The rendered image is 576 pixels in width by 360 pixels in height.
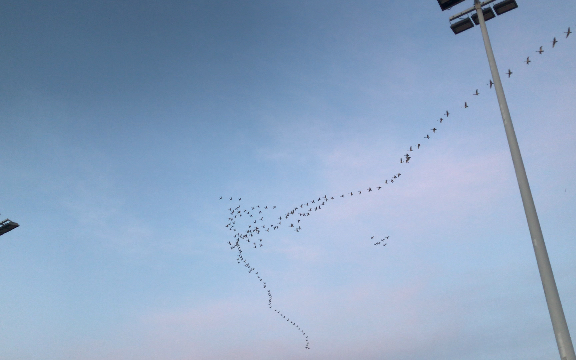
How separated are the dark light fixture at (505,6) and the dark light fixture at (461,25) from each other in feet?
3.10

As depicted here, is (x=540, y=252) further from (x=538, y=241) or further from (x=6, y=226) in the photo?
(x=6, y=226)

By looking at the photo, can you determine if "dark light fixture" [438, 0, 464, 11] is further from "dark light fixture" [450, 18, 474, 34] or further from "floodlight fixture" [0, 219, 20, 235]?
"floodlight fixture" [0, 219, 20, 235]

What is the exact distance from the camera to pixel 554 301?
8.12m

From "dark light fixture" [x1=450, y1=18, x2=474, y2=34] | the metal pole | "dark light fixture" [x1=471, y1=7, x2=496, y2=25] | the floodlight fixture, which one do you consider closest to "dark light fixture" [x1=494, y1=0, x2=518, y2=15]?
"dark light fixture" [x1=471, y1=7, x2=496, y2=25]

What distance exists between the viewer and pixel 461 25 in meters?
12.4

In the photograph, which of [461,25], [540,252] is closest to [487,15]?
[461,25]

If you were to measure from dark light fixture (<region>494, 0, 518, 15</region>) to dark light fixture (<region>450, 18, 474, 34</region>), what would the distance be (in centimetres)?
94

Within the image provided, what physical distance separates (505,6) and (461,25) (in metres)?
1.49

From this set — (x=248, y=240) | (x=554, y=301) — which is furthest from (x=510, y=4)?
(x=248, y=240)

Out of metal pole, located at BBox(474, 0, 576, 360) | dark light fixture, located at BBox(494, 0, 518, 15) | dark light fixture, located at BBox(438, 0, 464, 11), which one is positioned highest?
dark light fixture, located at BBox(438, 0, 464, 11)

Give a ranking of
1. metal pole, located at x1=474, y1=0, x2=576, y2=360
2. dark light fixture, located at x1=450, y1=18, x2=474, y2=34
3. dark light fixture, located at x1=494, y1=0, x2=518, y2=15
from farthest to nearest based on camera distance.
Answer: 1. dark light fixture, located at x1=450, y1=18, x2=474, y2=34
2. dark light fixture, located at x1=494, y1=0, x2=518, y2=15
3. metal pole, located at x1=474, y1=0, x2=576, y2=360

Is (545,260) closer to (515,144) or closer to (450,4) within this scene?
(515,144)

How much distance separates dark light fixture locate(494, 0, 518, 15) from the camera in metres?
12.1

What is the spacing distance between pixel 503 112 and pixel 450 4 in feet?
15.2
